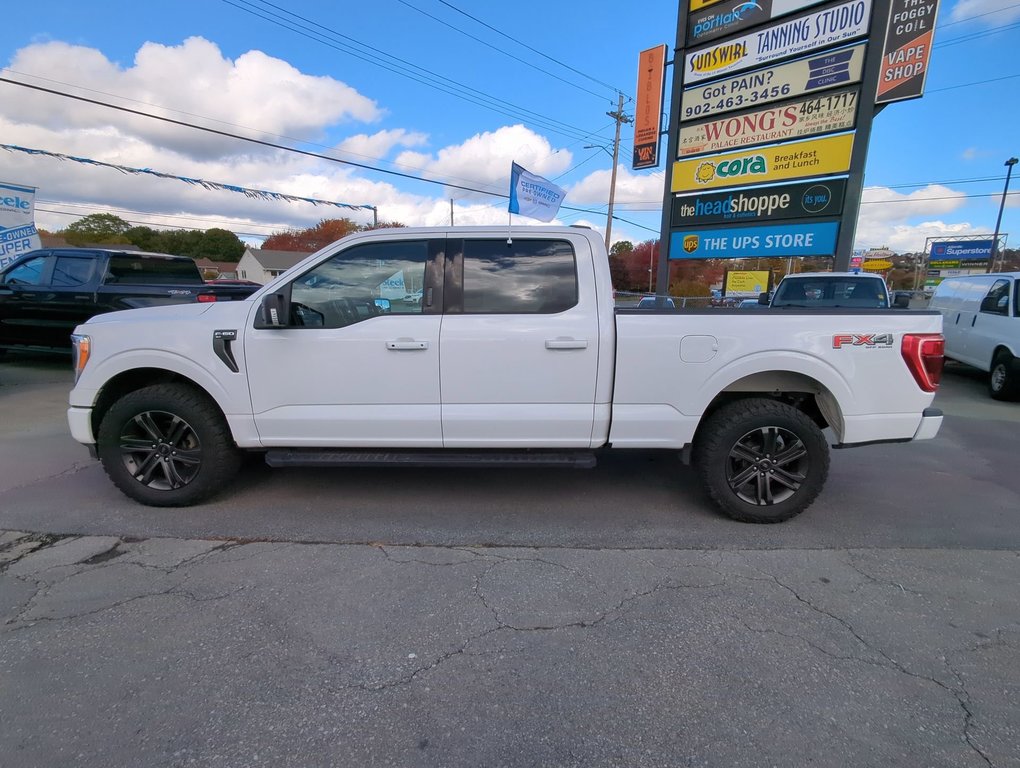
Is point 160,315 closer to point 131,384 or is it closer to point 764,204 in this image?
point 131,384

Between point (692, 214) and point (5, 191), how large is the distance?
1634 centimetres

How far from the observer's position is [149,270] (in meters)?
8.78

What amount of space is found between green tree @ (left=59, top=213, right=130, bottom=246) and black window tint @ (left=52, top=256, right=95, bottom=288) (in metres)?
73.3

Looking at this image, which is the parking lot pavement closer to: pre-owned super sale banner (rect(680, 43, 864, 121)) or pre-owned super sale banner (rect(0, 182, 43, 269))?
pre-owned super sale banner (rect(680, 43, 864, 121))

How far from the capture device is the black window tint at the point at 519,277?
3498 mm

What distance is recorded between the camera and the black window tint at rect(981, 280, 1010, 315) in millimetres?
8182

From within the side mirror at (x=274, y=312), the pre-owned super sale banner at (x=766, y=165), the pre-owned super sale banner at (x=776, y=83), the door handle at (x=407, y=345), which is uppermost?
the pre-owned super sale banner at (x=776, y=83)

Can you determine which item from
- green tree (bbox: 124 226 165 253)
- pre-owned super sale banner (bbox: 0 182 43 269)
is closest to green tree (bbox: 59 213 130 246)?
green tree (bbox: 124 226 165 253)

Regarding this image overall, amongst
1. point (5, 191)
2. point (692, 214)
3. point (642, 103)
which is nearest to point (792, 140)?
point (692, 214)

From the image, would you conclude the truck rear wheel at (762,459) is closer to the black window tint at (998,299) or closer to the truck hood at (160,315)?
the truck hood at (160,315)

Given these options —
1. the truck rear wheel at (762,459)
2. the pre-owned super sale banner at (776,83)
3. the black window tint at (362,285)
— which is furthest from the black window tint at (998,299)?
the black window tint at (362,285)

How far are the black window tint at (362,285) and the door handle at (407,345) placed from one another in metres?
0.23

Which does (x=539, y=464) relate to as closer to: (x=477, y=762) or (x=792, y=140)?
(x=477, y=762)

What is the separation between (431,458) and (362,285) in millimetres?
1295
